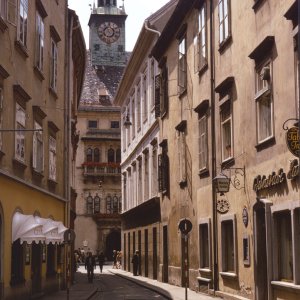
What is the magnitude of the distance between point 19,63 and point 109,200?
60043mm

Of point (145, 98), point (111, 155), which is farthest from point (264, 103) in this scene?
point (111, 155)

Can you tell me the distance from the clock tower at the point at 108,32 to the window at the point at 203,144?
239ft

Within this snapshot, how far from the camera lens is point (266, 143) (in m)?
18.4

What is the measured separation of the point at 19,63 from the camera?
22.2m

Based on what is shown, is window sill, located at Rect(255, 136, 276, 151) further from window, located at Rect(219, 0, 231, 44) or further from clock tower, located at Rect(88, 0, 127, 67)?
clock tower, located at Rect(88, 0, 127, 67)

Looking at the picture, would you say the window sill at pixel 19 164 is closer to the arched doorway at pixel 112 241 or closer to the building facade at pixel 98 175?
the building facade at pixel 98 175

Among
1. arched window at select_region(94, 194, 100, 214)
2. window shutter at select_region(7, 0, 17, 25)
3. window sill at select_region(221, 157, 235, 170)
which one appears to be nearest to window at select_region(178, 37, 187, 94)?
window sill at select_region(221, 157, 235, 170)

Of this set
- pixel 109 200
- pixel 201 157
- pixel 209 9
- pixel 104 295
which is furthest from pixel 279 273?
pixel 109 200

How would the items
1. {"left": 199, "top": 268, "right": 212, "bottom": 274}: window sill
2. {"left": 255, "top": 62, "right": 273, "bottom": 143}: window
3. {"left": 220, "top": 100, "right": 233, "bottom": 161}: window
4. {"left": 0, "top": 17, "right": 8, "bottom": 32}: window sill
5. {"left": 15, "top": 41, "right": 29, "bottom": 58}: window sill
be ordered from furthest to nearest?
{"left": 199, "top": 268, "right": 212, "bottom": 274}: window sill → {"left": 220, "top": 100, "right": 233, "bottom": 161}: window → {"left": 15, "top": 41, "right": 29, "bottom": 58}: window sill → {"left": 0, "top": 17, "right": 8, "bottom": 32}: window sill → {"left": 255, "top": 62, "right": 273, "bottom": 143}: window

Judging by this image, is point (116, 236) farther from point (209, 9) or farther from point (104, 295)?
point (209, 9)

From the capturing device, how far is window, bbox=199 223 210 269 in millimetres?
25617

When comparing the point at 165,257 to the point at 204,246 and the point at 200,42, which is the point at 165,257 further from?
the point at 200,42

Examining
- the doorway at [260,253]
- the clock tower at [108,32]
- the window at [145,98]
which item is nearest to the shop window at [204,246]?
the doorway at [260,253]

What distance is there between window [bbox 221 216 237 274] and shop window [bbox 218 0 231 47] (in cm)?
547
